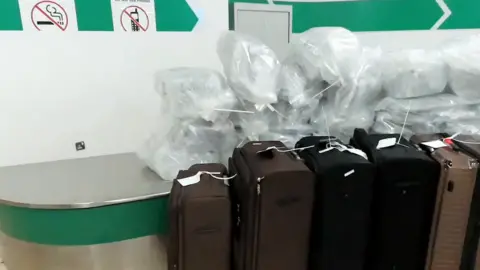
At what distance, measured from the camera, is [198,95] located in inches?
56.8

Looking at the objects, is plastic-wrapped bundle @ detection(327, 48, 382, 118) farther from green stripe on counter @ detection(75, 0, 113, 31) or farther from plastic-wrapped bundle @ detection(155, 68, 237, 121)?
green stripe on counter @ detection(75, 0, 113, 31)

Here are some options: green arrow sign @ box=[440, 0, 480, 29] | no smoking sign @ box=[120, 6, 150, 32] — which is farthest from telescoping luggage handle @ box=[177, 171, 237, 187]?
green arrow sign @ box=[440, 0, 480, 29]

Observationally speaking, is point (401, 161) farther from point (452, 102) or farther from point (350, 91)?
point (452, 102)

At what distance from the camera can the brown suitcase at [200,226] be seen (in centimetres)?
115

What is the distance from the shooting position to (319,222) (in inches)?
45.7

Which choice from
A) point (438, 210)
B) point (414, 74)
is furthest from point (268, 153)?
point (414, 74)

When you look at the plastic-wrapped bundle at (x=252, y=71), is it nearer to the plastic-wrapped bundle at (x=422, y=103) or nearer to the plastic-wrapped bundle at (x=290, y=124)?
the plastic-wrapped bundle at (x=290, y=124)

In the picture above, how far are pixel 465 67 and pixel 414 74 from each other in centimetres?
17

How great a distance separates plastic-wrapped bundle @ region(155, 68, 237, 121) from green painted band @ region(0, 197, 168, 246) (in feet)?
1.06

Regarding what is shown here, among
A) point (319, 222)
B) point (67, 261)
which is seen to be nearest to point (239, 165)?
point (319, 222)

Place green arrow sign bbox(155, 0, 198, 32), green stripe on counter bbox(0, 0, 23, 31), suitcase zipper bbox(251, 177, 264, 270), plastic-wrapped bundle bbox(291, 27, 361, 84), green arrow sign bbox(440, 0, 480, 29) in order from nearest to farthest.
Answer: suitcase zipper bbox(251, 177, 264, 270) < plastic-wrapped bundle bbox(291, 27, 361, 84) < green stripe on counter bbox(0, 0, 23, 31) < green arrow sign bbox(155, 0, 198, 32) < green arrow sign bbox(440, 0, 480, 29)

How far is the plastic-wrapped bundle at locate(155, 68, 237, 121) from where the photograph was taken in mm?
1430

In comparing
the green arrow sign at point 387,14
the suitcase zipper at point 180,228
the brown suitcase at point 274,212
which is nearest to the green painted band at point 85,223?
the suitcase zipper at point 180,228

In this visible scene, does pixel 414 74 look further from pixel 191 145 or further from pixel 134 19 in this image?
pixel 134 19
